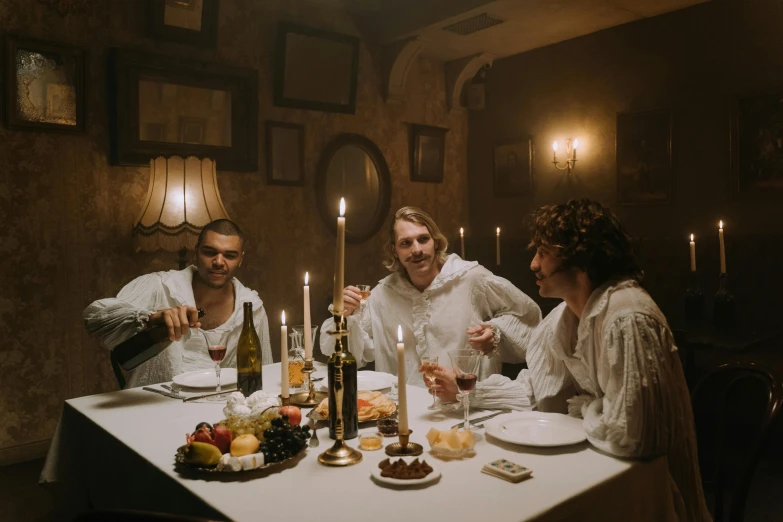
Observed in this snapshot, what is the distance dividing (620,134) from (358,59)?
82.0 inches

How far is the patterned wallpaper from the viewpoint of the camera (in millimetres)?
3254

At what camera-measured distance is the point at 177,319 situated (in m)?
1.88

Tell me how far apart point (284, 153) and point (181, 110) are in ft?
2.57

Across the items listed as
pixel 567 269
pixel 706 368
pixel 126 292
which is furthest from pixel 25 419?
pixel 706 368

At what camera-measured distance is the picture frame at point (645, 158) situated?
4312 millimetres

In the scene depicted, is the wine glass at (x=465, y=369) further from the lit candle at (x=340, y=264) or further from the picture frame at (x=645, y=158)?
the picture frame at (x=645, y=158)

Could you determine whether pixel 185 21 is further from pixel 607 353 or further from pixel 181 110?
pixel 607 353

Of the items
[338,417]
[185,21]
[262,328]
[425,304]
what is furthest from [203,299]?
[185,21]

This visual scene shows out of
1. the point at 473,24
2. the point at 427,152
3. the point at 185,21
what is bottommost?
the point at 427,152

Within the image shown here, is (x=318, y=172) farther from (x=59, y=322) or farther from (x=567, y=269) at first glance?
(x=567, y=269)

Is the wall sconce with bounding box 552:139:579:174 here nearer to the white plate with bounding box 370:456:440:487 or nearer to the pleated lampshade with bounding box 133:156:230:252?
the pleated lampshade with bounding box 133:156:230:252

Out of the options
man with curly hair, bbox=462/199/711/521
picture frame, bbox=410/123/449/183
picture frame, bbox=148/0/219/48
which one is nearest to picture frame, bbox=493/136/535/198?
picture frame, bbox=410/123/449/183

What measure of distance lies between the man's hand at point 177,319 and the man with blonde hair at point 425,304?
74 centimetres

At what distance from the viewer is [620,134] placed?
455cm
